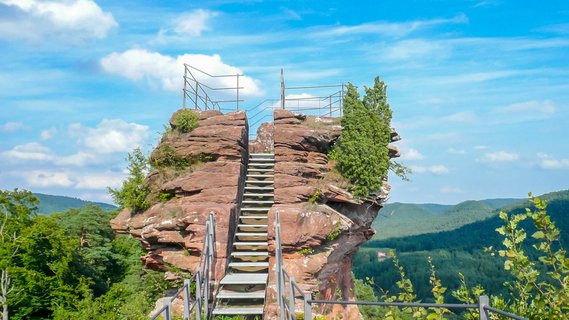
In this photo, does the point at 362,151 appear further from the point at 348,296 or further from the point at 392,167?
the point at 348,296

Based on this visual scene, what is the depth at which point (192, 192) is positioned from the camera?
14367 mm

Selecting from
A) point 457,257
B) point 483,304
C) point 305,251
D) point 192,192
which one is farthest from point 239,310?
point 457,257

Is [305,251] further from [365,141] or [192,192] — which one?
[365,141]

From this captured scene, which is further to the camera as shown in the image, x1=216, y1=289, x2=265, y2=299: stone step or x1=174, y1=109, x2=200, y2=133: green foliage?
x1=174, y1=109, x2=200, y2=133: green foliage

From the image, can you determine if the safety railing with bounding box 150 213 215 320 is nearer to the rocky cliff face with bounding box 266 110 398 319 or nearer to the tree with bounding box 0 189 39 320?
the rocky cliff face with bounding box 266 110 398 319

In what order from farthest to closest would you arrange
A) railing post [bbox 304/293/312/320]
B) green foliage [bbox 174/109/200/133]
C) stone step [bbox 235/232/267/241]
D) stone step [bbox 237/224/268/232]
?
1. green foliage [bbox 174/109/200/133]
2. stone step [bbox 237/224/268/232]
3. stone step [bbox 235/232/267/241]
4. railing post [bbox 304/293/312/320]

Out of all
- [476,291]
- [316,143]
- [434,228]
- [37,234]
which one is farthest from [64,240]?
[434,228]

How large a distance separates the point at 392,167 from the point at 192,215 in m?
7.01

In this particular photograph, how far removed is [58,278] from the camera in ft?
98.3

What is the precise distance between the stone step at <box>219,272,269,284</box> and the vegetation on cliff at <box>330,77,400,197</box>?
4055 millimetres

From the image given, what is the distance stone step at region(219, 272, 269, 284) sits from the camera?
40.9 ft

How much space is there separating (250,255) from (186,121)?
474 centimetres

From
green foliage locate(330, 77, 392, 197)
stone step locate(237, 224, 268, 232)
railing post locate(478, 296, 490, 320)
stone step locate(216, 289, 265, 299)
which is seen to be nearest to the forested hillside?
green foliage locate(330, 77, 392, 197)

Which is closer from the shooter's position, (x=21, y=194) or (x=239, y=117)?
(x=239, y=117)
